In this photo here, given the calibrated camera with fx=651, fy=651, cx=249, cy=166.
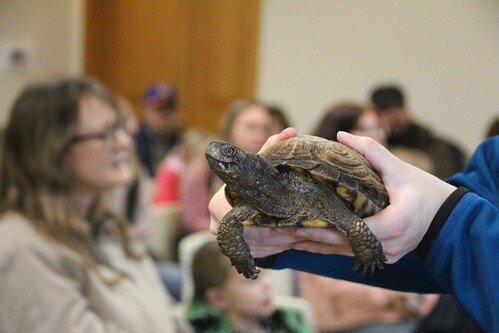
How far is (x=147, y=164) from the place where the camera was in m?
5.13

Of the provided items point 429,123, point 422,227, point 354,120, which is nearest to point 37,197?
point 422,227

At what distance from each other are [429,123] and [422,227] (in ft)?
14.1

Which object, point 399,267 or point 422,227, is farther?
point 399,267

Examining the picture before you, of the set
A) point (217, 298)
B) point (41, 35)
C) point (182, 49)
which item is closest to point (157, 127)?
point (182, 49)

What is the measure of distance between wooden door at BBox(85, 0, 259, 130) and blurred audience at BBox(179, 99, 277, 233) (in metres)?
2.58

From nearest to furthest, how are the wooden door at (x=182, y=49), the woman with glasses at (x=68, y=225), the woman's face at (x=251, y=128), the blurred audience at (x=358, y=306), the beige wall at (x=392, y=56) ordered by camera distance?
the woman with glasses at (x=68, y=225) < the blurred audience at (x=358, y=306) < the woman's face at (x=251, y=128) < the beige wall at (x=392, y=56) < the wooden door at (x=182, y=49)

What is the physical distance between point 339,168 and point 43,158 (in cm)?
108

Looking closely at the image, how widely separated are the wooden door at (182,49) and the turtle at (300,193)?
16.5 feet

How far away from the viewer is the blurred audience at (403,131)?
446 centimetres

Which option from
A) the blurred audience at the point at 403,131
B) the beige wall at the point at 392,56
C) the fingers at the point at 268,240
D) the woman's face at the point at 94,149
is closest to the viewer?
the fingers at the point at 268,240

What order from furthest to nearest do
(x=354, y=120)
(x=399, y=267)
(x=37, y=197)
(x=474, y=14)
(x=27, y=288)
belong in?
1. (x=474, y=14)
2. (x=354, y=120)
3. (x=37, y=197)
4. (x=27, y=288)
5. (x=399, y=267)

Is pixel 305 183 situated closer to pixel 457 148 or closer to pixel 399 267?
pixel 399 267

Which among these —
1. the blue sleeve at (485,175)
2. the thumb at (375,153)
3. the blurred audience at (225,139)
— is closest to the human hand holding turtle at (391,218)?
the thumb at (375,153)

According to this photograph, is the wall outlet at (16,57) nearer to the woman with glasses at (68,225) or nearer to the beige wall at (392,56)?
the beige wall at (392,56)
